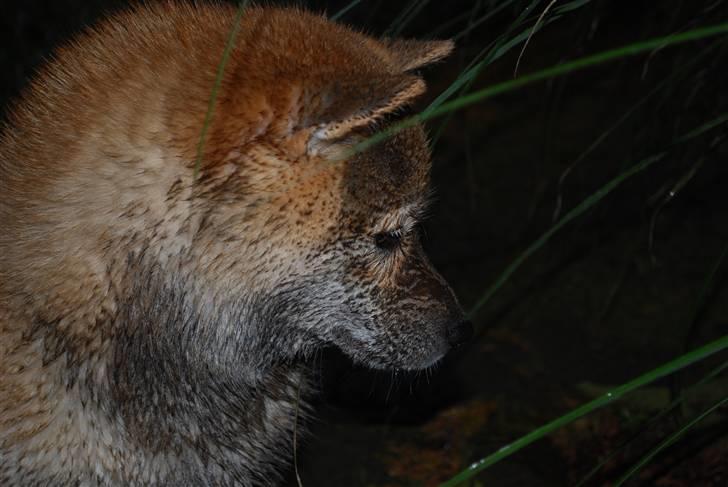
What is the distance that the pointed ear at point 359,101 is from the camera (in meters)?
2.19

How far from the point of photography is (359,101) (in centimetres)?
219

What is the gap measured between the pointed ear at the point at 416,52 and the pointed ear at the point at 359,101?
1.81ft

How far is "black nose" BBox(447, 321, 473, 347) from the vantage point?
288 cm

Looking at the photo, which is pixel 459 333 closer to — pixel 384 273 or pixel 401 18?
pixel 384 273

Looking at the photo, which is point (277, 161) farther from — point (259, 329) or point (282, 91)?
point (259, 329)

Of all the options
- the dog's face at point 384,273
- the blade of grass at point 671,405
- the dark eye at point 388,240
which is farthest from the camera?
the dark eye at point 388,240

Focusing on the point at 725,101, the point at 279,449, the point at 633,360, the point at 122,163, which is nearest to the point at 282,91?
the point at 122,163

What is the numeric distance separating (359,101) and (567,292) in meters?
2.63

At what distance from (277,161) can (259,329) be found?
50cm

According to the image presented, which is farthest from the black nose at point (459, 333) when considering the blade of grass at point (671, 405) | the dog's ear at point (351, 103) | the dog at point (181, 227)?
the dog's ear at point (351, 103)

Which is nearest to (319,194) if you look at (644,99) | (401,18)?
A: (401,18)

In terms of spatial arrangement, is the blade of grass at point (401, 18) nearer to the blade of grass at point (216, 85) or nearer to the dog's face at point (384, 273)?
the dog's face at point (384, 273)

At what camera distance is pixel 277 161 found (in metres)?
2.38

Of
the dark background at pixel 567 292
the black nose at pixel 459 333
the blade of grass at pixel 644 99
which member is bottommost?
the dark background at pixel 567 292
